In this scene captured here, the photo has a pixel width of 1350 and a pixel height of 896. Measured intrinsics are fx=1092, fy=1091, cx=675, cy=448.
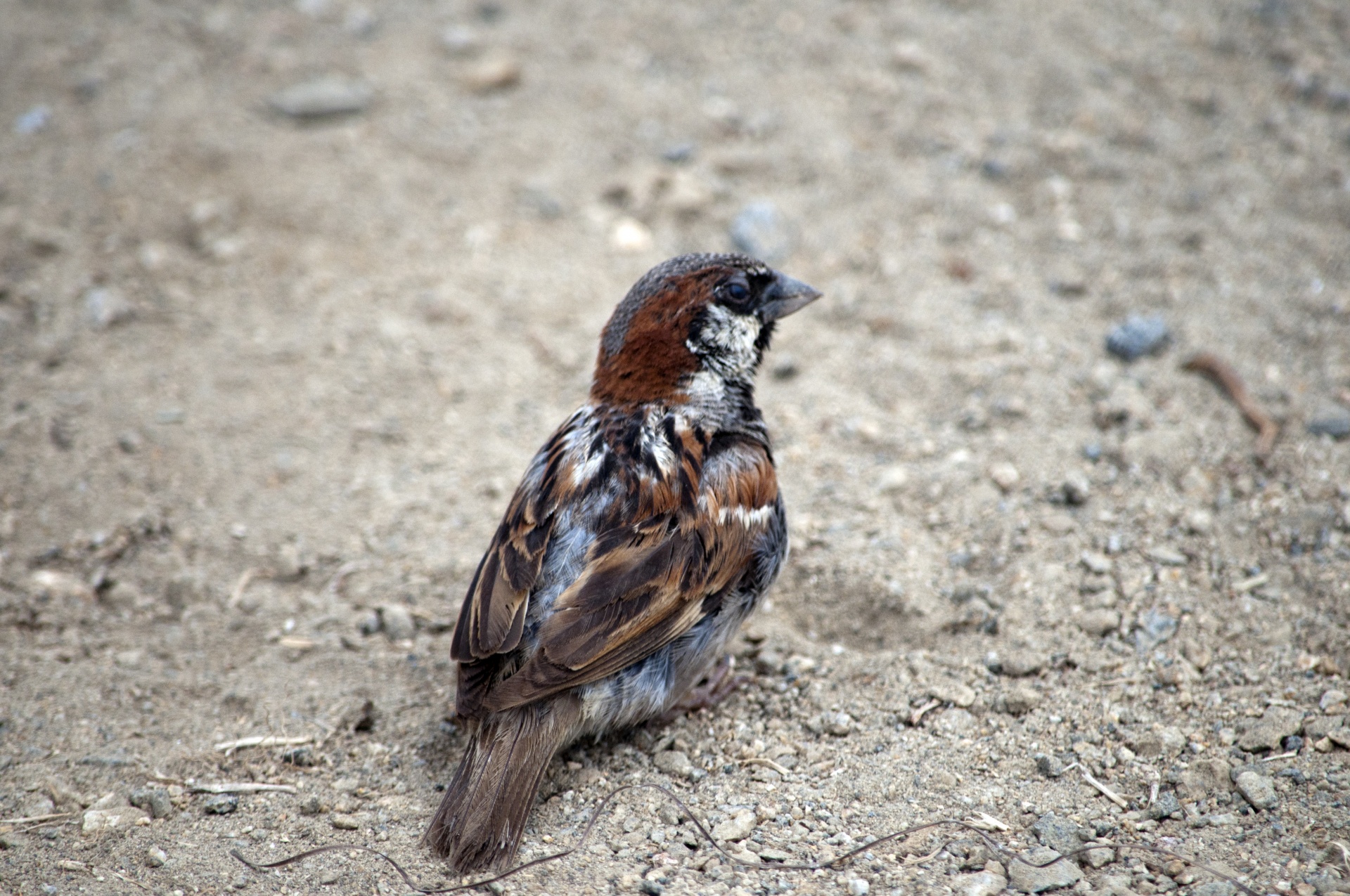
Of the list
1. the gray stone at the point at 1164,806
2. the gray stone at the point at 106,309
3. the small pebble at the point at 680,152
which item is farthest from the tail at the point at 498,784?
the small pebble at the point at 680,152

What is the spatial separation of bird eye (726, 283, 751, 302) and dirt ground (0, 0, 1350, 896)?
3.66 ft

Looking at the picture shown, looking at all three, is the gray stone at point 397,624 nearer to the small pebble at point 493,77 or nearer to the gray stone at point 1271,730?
the gray stone at point 1271,730

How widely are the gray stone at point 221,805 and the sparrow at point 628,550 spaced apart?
749 mm

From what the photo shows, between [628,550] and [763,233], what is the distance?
3067mm

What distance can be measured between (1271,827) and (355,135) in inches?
238

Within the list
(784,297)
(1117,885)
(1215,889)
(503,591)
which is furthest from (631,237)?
(1215,889)

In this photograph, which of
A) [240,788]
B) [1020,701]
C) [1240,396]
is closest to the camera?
[240,788]

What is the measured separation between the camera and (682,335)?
4035 millimetres

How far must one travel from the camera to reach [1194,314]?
5.45 m

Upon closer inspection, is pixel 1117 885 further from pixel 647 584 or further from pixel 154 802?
pixel 154 802

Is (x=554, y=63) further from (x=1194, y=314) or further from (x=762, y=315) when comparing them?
(x=1194, y=314)

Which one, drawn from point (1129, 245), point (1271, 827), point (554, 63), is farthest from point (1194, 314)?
point (554, 63)

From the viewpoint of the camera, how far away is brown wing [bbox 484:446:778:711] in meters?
3.38

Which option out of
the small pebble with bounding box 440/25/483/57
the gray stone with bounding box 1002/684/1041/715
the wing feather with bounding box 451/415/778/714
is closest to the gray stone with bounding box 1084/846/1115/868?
the gray stone with bounding box 1002/684/1041/715
